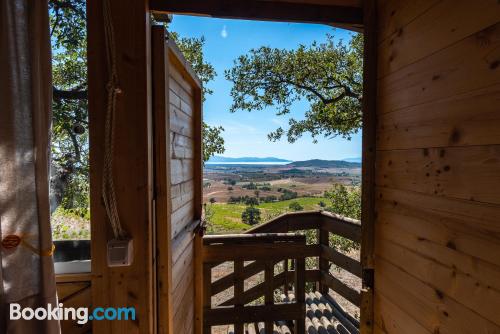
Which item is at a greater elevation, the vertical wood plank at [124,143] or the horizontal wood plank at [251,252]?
the vertical wood plank at [124,143]

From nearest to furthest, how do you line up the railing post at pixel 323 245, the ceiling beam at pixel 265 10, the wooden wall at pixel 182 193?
the ceiling beam at pixel 265 10 < the wooden wall at pixel 182 193 < the railing post at pixel 323 245

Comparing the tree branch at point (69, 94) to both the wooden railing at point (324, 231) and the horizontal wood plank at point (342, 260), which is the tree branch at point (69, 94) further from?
the horizontal wood plank at point (342, 260)

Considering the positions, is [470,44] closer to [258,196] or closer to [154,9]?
[154,9]

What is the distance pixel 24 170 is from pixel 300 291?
225 cm

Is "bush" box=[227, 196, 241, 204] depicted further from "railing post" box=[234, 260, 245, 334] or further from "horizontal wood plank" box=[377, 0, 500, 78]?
"horizontal wood plank" box=[377, 0, 500, 78]

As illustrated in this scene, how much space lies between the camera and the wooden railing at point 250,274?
7.18 ft

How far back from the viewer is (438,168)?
2.96ft

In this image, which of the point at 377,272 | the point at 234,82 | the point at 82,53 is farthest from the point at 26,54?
the point at 234,82

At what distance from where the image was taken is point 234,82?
18.1 feet

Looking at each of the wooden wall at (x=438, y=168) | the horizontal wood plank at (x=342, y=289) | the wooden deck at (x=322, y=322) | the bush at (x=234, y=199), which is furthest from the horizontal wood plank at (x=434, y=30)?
the bush at (x=234, y=199)

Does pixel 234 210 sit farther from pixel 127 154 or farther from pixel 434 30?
pixel 434 30

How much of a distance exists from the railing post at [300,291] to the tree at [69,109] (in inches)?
72.6

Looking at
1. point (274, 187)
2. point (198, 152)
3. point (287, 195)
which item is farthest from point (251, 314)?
point (274, 187)

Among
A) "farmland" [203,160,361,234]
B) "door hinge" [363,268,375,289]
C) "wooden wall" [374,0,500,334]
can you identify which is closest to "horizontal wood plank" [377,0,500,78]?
"wooden wall" [374,0,500,334]
